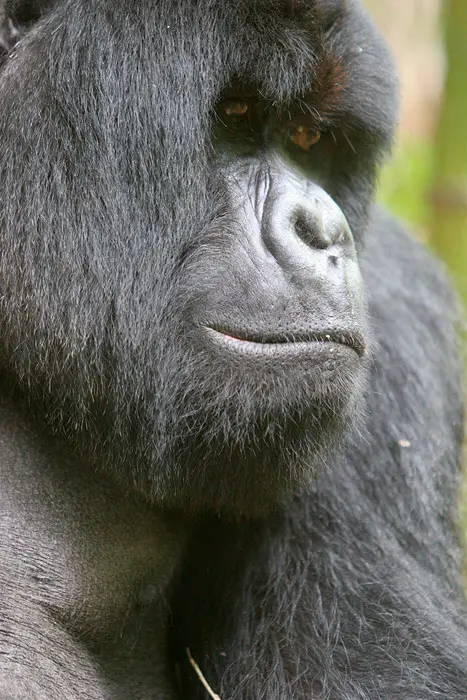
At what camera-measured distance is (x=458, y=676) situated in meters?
3.06

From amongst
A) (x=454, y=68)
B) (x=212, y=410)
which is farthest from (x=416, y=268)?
(x=212, y=410)

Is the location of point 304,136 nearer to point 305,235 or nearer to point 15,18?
point 305,235

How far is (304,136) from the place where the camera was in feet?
10.0

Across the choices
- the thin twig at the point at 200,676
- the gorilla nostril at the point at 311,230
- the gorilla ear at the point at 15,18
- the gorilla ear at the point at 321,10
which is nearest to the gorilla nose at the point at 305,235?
the gorilla nostril at the point at 311,230

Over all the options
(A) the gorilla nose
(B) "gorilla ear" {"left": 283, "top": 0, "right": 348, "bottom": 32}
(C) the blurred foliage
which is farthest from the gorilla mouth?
(C) the blurred foliage

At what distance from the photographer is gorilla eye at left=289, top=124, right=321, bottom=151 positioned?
119 inches

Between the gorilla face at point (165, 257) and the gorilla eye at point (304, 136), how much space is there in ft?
0.98

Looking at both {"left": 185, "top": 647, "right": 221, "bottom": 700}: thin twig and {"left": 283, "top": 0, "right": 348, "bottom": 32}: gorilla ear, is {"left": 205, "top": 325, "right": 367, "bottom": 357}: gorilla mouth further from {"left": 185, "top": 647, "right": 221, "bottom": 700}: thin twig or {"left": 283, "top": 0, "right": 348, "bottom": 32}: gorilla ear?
{"left": 185, "top": 647, "right": 221, "bottom": 700}: thin twig

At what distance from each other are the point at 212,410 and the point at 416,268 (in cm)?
199

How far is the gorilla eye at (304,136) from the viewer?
119 inches

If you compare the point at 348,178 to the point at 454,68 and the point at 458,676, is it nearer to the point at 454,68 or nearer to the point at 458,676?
the point at 458,676

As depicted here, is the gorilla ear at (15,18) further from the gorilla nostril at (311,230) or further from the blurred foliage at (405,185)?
the blurred foliage at (405,185)

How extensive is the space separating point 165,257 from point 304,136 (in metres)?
0.66

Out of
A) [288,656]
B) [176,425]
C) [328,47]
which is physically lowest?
[288,656]
